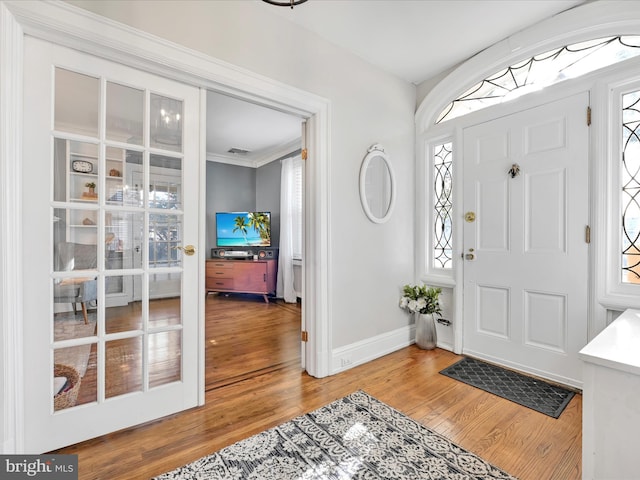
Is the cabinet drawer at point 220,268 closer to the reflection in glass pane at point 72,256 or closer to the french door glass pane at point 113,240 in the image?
the french door glass pane at point 113,240

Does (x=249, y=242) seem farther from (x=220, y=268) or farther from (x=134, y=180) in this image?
(x=134, y=180)

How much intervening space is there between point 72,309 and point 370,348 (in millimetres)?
2114

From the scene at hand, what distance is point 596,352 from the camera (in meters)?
1.02

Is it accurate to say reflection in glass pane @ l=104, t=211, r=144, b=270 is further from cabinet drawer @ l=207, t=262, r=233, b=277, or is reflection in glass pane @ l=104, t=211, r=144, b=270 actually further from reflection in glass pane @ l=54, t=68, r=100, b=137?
cabinet drawer @ l=207, t=262, r=233, b=277

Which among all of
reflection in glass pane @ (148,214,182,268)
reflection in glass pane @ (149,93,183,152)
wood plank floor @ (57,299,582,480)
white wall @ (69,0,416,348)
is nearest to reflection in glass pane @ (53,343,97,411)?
wood plank floor @ (57,299,582,480)

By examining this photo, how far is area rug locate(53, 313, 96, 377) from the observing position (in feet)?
4.82

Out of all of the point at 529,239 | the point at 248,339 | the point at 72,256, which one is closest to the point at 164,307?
the point at 72,256

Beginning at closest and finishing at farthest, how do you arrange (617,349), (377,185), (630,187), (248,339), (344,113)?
(617,349)
(630,187)
(344,113)
(377,185)
(248,339)

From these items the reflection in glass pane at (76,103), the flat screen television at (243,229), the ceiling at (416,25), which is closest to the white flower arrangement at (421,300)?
the ceiling at (416,25)

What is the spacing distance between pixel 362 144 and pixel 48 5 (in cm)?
205

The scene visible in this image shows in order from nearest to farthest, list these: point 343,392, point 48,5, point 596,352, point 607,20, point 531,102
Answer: point 596,352 < point 48,5 < point 607,20 < point 343,392 < point 531,102

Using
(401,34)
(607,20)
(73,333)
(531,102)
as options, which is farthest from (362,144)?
(73,333)

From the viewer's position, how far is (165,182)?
1.77 metres

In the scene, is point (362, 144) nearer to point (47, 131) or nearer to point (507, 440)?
point (47, 131)
